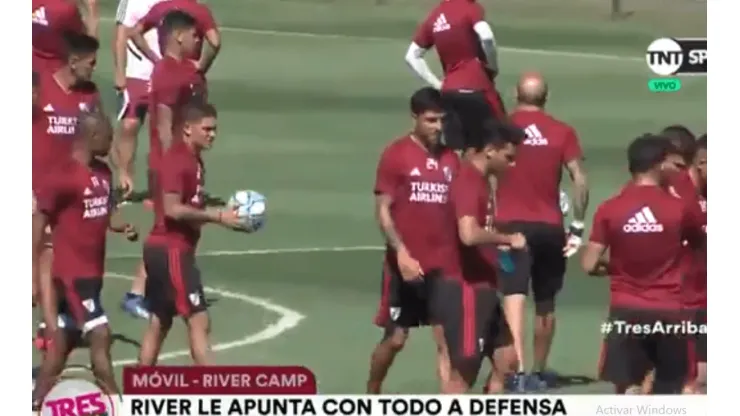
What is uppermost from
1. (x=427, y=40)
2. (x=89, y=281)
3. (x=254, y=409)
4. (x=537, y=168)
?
(x=427, y=40)

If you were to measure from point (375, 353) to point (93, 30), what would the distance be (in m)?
1.58

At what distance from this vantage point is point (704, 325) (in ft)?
21.4

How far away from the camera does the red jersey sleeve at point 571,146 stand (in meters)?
6.54

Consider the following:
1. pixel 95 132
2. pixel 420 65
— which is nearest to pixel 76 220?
pixel 95 132

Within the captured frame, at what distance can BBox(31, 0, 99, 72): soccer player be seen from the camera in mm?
6500

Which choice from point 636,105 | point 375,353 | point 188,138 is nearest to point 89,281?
point 188,138

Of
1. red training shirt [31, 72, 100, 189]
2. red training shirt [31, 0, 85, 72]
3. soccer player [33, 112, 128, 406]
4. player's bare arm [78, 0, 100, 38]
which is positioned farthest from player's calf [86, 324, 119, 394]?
player's bare arm [78, 0, 100, 38]

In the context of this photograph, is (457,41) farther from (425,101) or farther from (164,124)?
(164,124)

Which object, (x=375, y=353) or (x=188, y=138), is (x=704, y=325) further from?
(x=188, y=138)

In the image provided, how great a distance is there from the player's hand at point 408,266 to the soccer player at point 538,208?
0.32 m

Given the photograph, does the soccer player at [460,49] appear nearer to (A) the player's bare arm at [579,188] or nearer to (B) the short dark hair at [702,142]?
(A) the player's bare arm at [579,188]

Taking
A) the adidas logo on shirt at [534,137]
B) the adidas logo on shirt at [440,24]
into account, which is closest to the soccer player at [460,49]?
the adidas logo on shirt at [440,24]

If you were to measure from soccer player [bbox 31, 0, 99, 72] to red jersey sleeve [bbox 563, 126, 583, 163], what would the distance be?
1.79 m

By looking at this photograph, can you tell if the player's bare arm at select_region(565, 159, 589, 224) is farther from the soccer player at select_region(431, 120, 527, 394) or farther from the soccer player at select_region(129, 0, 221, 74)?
the soccer player at select_region(129, 0, 221, 74)
